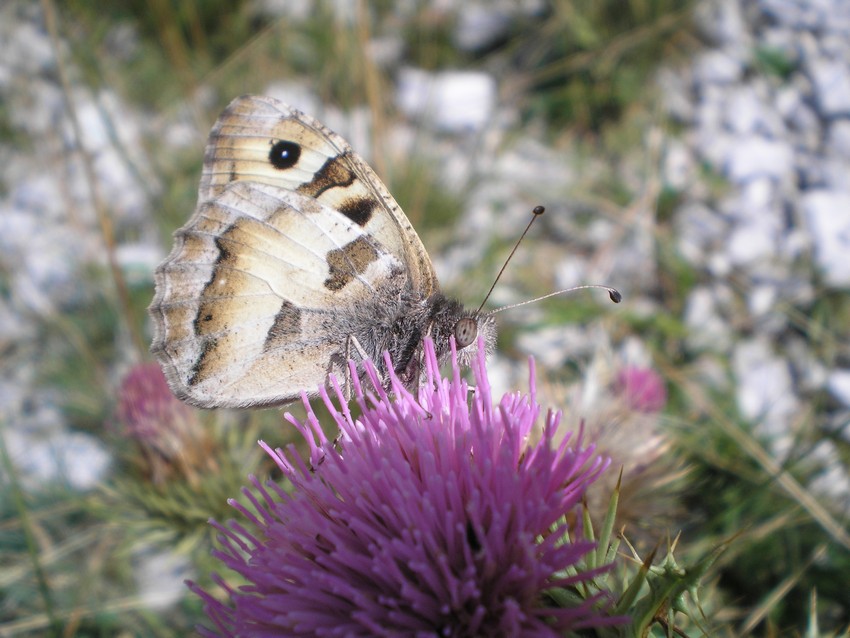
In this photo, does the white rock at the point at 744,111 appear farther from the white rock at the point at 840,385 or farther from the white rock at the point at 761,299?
the white rock at the point at 840,385

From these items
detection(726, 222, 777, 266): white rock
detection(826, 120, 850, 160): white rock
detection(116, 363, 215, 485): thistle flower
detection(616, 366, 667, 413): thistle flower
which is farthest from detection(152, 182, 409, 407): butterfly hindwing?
detection(826, 120, 850, 160): white rock

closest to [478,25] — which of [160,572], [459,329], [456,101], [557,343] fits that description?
[456,101]

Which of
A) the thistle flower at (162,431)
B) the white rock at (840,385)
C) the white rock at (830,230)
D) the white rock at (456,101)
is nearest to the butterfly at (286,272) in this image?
the thistle flower at (162,431)

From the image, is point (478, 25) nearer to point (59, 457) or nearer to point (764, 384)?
point (764, 384)

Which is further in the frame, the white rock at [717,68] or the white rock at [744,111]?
the white rock at [717,68]

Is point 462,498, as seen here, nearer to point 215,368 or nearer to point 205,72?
point 215,368

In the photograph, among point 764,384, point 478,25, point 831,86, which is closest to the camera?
point 764,384

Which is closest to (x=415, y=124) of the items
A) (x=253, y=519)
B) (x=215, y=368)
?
(x=215, y=368)
